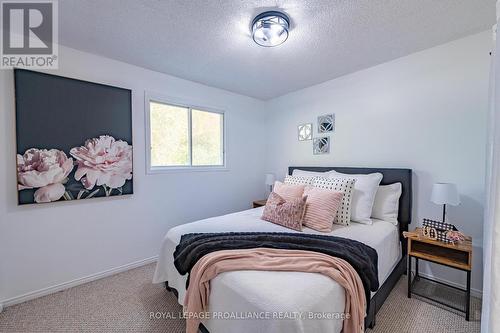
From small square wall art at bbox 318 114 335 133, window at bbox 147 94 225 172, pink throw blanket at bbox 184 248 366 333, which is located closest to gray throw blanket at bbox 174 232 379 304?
pink throw blanket at bbox 184 248 366 333

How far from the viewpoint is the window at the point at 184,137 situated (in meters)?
2.87

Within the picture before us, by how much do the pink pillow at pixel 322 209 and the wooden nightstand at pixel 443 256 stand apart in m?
0.69

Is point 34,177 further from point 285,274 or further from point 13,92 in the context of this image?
point 285,274

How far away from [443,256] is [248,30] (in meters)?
2.57

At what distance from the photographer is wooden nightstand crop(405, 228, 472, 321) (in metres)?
1.71

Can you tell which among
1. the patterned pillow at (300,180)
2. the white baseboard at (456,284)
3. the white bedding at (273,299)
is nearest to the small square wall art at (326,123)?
the patterned pillow at (300,180)

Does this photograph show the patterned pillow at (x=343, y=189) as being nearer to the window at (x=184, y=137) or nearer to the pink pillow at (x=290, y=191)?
the pink pillow at (x=290, y=191)

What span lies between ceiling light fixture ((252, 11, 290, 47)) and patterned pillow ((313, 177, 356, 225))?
1.49 metres

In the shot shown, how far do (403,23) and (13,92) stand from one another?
134 inches

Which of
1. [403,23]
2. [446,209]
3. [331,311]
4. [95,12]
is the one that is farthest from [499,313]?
[95,12]

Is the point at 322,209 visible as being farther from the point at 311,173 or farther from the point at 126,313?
the point at 126,313

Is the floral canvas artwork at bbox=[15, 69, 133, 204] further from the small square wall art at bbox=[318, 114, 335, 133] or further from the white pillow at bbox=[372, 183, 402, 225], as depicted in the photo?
the white pillow at bbox=[372, 183, 402, 225]

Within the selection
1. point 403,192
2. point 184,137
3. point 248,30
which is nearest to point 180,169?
point 184,137

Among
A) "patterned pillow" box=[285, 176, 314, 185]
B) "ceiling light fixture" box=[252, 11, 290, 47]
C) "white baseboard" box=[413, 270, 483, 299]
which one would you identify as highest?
"ceiling light fixture" box=[252, 11, 290, 47]
